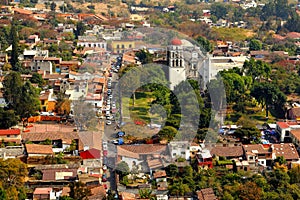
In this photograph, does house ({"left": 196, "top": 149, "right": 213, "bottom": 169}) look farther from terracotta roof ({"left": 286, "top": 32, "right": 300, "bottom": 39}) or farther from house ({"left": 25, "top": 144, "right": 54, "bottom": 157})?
terracotta roof ({"left": 286, "top": 32, "right": 300, "bottom": 39})

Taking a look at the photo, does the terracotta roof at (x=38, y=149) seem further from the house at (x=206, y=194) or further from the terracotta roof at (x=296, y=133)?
the terracotta roof at (x=296, y=133)

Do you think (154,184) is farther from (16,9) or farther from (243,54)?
(16,9)

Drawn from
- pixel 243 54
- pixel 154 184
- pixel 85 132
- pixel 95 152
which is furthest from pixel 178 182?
pixel 243 54

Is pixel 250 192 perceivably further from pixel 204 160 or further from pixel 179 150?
pixel 179 150

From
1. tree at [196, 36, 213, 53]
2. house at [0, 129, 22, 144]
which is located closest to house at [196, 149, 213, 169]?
house at [0, 129, 22, 144]

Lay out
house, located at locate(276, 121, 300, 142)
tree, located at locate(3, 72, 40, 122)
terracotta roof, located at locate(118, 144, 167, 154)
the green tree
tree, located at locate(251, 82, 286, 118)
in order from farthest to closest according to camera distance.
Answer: the green tree → tree, located at locate(251, 82, 286, 118) → tree, located at locate(3, 72, 40, 122) → house, located at locate(276, 121, 300, 142) → terracotta roof, located at locate(118, 144, 167, 154)

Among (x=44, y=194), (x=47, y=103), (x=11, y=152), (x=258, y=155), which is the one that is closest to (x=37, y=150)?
(x=11, y=152)
